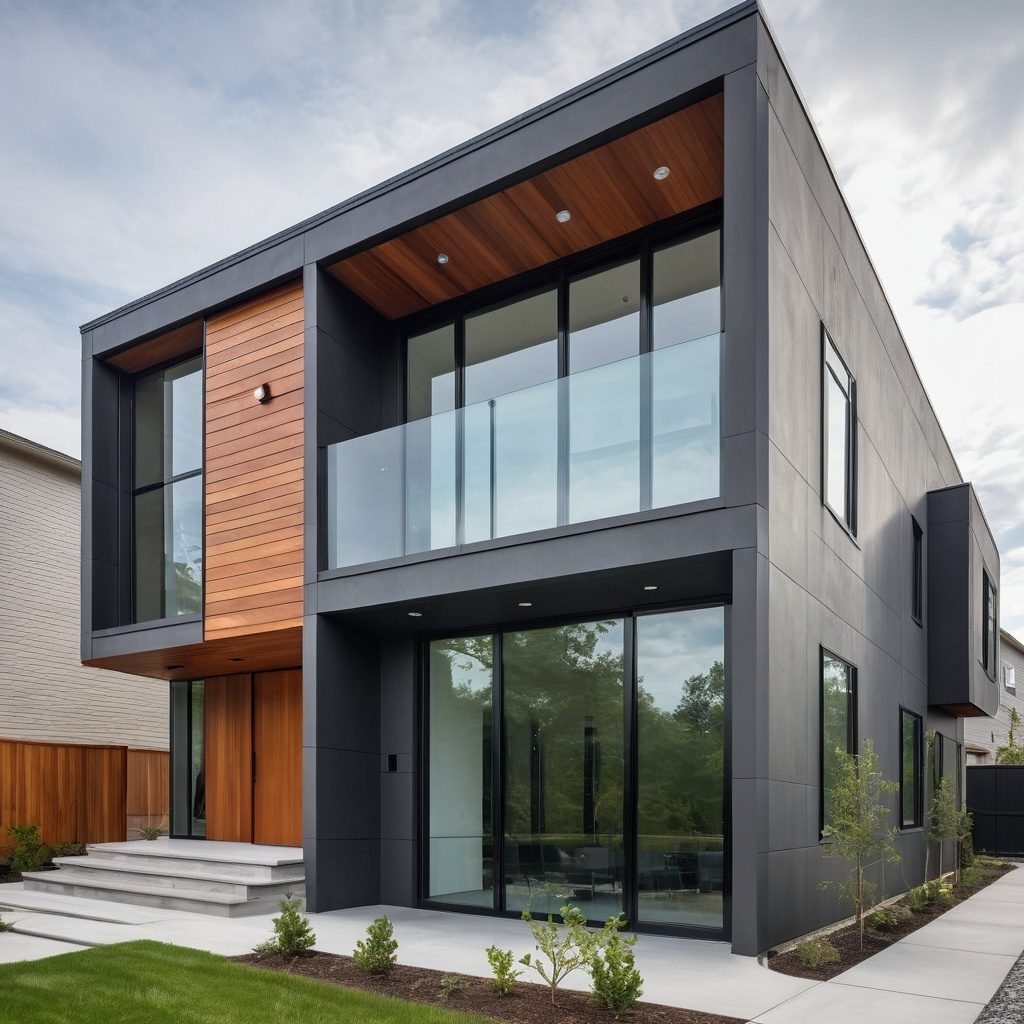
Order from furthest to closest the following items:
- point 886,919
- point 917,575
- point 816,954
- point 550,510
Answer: point 917,575, point 886,919, point 550,510, point 816,954

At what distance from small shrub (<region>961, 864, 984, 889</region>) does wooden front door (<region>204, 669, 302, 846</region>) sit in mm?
9441

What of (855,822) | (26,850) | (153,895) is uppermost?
(855,822)

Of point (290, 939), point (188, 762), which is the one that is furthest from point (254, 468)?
point (290, 939)

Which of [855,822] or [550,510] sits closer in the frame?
[855,822]

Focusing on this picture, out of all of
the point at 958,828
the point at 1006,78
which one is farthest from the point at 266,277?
the point at 958,828

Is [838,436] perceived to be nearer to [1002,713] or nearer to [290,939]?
[290,939]

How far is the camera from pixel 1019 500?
3158 centimetres

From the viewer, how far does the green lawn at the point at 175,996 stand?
5801mm

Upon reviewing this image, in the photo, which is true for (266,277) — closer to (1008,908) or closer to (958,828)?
(1008,908)

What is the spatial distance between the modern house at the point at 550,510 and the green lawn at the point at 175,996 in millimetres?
2942

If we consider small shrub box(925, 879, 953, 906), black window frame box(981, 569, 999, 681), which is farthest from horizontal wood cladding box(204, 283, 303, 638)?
black window frame box(981, 569, 999, 681)

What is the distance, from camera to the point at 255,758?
13812 mm

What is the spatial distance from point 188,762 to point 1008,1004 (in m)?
11.5

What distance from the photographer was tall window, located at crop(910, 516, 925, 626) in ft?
49.4
